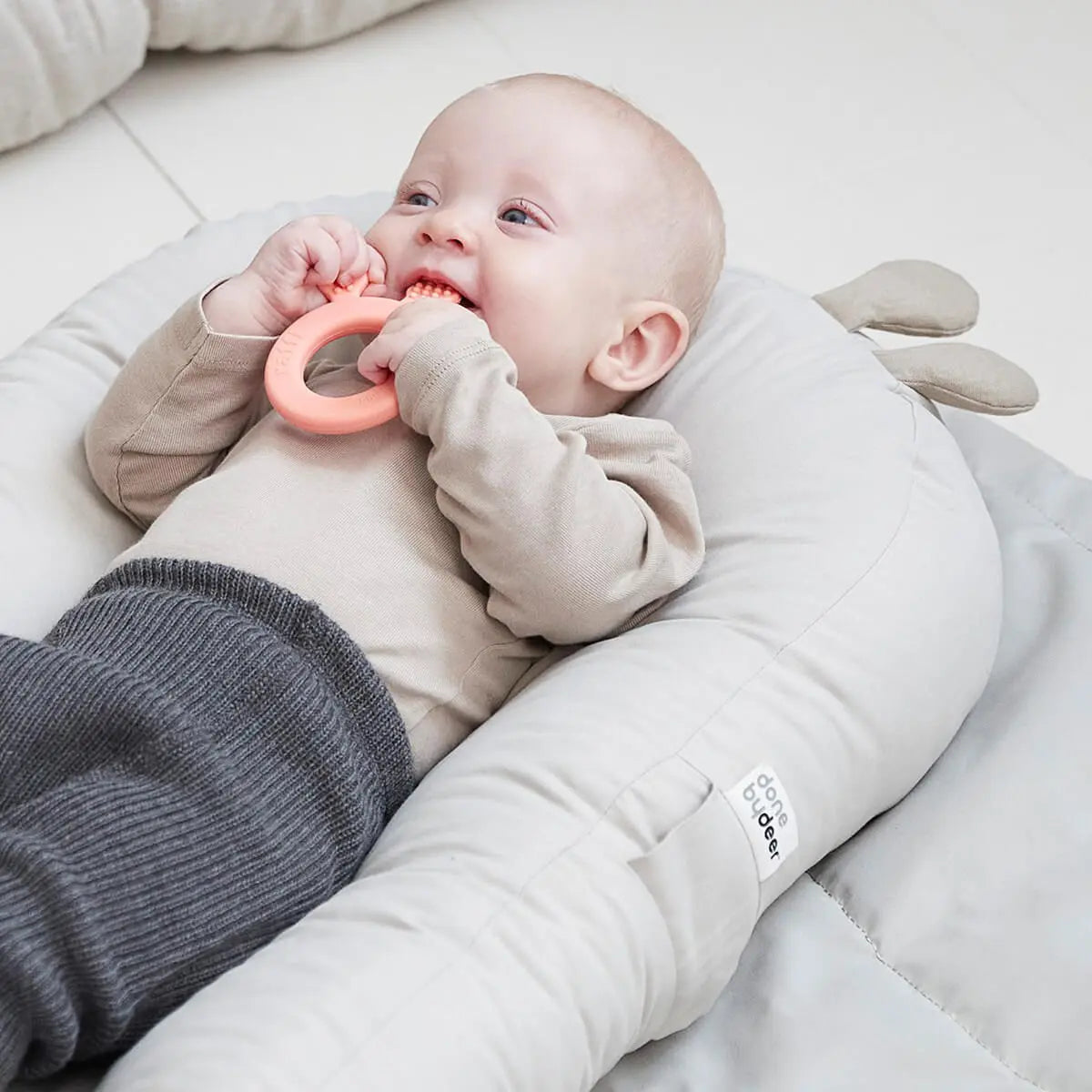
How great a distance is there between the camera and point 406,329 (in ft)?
3.54

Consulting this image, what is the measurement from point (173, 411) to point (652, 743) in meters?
0.46

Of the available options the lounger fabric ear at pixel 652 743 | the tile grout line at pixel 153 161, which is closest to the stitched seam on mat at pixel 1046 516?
the lounger fabric ear at pixel 652 743

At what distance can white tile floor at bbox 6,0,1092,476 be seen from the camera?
5.95ft

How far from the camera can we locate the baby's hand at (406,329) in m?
1.08

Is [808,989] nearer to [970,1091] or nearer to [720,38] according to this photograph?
[970,1091]

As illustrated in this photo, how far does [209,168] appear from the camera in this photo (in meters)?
1.87

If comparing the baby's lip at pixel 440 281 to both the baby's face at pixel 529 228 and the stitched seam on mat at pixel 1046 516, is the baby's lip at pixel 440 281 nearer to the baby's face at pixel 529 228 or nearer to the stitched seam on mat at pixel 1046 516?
the baby's face at pixel 529 228

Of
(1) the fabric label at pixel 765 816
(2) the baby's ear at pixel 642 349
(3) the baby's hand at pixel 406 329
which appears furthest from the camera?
(2) the baby's ear at pixel 642 349

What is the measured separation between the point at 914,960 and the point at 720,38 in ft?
5.01

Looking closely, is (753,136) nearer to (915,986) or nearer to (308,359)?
(308,359)

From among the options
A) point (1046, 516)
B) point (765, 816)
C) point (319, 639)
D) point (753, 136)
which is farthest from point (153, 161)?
point (765, 816)

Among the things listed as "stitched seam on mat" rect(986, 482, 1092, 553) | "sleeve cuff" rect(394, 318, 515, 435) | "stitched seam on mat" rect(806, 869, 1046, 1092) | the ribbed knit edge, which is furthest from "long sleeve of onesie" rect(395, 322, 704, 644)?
"stitched seam on mat" rect(986, 482, 1092, 553)

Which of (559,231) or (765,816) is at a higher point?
(559,231)

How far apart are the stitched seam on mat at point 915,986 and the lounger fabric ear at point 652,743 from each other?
0.05 m
